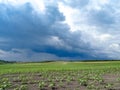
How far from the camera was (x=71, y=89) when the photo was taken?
26359 millimetres

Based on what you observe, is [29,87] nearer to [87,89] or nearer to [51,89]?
[51,89]

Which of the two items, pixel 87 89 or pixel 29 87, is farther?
pixel 29 87

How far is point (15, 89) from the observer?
2562cm

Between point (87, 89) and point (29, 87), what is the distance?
5095 millimetres

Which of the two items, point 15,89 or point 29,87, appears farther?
point 29,87

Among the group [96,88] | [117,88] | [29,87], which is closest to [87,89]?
[96,88]

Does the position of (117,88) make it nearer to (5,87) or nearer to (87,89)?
(87,89)

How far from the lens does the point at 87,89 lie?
85.2ft

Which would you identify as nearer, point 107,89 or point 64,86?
point 107,89

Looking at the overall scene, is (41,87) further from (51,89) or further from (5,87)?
(5,87)

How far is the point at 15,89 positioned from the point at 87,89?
220 inches

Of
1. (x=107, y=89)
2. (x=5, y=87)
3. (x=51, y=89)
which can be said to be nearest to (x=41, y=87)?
(x=51, y=89)

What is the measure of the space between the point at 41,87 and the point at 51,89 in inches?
39.7

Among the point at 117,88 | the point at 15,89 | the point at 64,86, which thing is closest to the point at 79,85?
the point at 64,86
